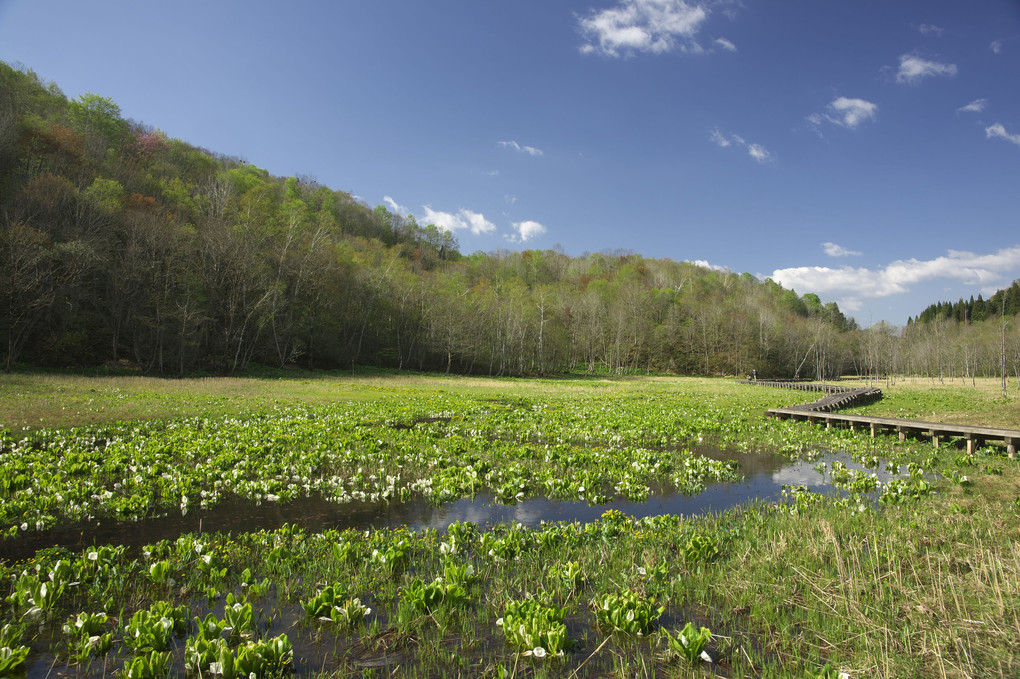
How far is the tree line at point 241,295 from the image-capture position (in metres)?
35.7

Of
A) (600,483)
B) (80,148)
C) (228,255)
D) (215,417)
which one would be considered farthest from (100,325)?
(600,483)

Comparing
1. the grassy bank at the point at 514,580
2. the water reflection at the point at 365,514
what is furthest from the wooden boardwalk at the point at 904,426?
the water reflection at the point at 365,514

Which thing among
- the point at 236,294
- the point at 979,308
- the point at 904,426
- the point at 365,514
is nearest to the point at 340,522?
the point at 365,514

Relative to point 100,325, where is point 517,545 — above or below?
below

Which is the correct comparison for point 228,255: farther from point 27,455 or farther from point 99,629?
point 99,629

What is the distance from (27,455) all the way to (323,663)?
1097 centimetres

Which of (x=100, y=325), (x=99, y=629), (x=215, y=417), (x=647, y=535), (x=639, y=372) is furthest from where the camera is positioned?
(x=639, y=372)

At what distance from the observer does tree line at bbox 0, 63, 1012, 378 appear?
3572cm

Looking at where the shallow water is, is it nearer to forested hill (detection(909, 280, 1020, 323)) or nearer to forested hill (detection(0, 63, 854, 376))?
forested hill (detection(0, 63, 854, 376))

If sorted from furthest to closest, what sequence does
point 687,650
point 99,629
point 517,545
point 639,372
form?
point 639,372
point 517,545
point 99,629
point 687,650

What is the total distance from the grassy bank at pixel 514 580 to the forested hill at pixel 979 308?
133 meters

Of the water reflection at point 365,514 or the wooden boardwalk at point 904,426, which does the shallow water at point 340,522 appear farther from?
the wooden boardwalk at point 904,426

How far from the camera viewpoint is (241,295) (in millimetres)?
44969

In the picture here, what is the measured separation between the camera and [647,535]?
6.81 m
